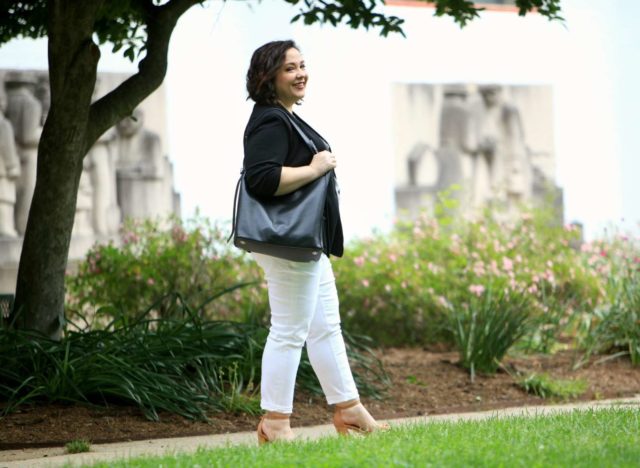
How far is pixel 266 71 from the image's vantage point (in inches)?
192

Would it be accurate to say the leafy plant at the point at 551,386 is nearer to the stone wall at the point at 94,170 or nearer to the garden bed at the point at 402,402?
the garden bed at the point at 402,402

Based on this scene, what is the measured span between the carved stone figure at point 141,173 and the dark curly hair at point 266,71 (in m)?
7.31

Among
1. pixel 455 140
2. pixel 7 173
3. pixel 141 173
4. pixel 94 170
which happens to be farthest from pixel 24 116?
pixel 455 140

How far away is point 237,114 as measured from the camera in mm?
12555

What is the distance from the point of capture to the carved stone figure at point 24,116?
11.7 metres

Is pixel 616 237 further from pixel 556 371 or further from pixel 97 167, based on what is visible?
pixel 97 167

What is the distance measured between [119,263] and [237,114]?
3511 mm

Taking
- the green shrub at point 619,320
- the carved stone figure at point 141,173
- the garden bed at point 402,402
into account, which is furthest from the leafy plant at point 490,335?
the carved stone figure at point 141,173

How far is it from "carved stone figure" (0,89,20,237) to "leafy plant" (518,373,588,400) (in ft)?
20.4

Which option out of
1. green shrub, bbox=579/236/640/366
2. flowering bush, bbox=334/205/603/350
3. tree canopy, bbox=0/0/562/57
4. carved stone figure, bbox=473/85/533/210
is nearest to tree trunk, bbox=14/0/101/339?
tree canopy, bbox=0/0/562/57

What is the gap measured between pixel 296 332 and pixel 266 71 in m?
1.17

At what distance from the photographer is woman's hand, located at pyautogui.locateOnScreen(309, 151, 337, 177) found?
4.72m

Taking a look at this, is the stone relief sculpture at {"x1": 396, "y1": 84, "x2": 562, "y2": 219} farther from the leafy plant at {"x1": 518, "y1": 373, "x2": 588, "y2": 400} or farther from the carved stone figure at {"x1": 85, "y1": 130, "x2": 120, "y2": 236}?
the leafy plant at {"x1": 518, "y1": 373, "x2": 588, "y2": 400}

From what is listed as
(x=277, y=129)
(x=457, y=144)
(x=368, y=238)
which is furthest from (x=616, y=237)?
(x=277, y=129)
